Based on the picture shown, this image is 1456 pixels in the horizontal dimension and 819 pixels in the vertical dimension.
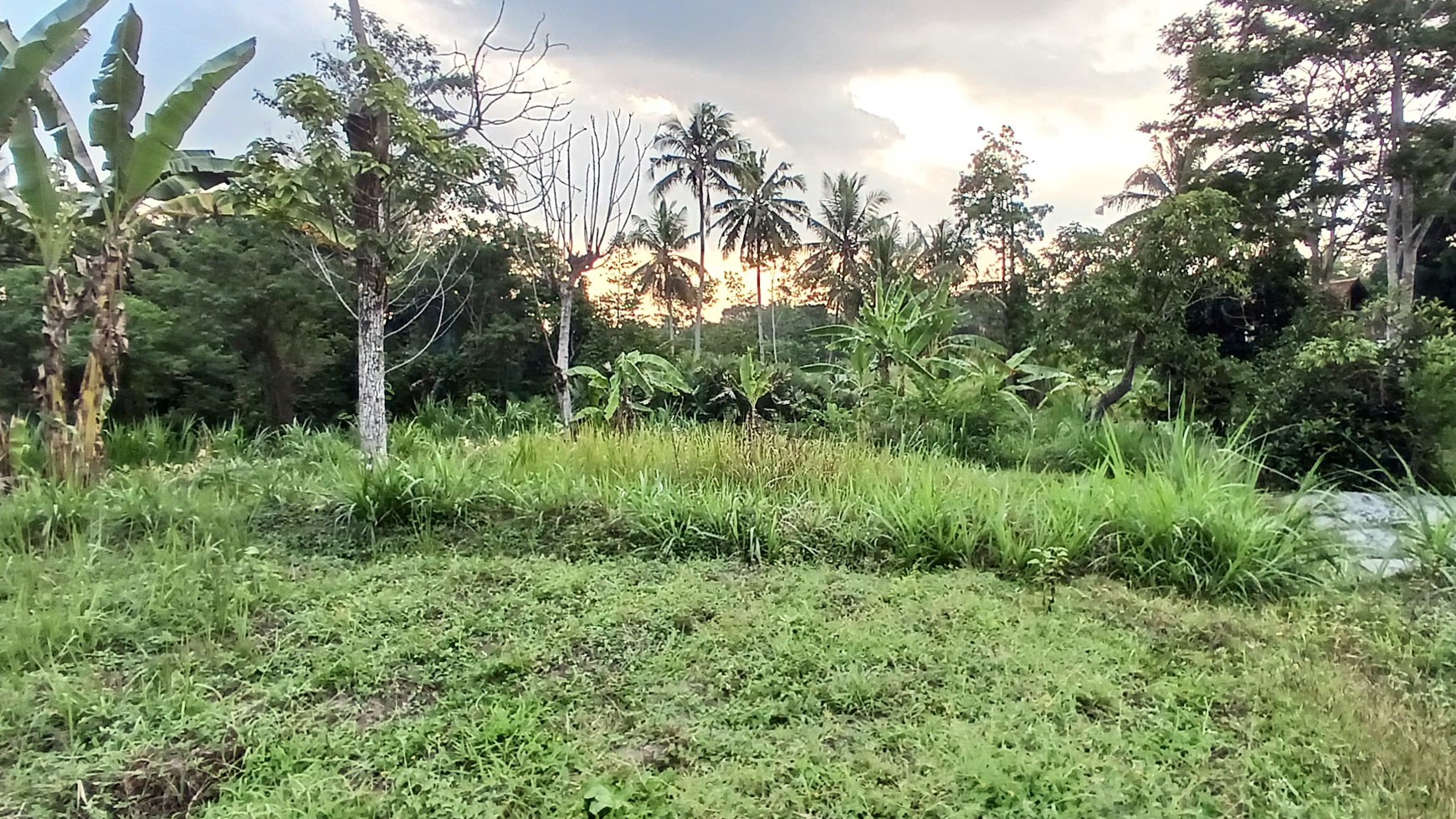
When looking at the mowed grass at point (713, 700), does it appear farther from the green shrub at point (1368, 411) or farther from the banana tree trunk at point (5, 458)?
the green shrub at point (1368, 411)

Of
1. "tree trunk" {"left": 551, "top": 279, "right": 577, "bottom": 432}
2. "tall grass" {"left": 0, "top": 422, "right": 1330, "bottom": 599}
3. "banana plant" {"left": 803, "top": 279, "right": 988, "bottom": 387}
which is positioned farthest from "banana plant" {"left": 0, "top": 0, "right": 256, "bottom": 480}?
"banana plant" {"left": 803, "top": 279, "right": 988, "bottom": 387}

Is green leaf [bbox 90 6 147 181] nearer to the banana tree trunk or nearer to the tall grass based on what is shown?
the banana tree trunk

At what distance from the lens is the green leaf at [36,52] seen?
3508mm

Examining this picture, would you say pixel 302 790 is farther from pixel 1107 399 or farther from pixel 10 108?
pixel 1107 399

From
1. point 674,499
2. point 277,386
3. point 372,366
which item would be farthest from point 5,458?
point 277,386

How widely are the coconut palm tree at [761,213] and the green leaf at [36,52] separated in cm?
1686

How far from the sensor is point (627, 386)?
6641mm

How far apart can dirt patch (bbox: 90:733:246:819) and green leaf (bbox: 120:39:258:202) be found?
3.65m

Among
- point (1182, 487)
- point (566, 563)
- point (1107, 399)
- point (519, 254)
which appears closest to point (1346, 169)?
point (1107, 399)

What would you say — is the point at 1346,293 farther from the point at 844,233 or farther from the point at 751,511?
the point at 844,233

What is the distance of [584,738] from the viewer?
1.77 metres

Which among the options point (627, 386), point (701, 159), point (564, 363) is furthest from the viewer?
point (701, 159)

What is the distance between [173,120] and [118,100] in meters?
0.46

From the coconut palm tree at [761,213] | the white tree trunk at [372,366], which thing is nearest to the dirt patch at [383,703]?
the white tree trunk at [372,366]
